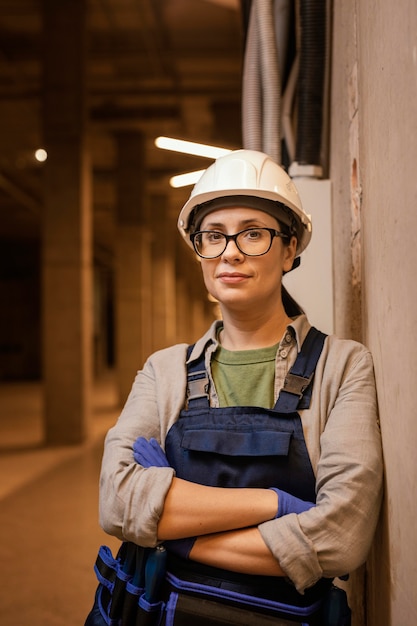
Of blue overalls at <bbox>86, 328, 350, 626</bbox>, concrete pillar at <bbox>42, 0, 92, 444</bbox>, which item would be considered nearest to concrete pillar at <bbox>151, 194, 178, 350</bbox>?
concrete pillar at <bbox>42, 0, 92, 444</bbox>

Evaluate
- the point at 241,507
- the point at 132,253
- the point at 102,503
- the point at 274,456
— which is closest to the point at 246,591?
the point at 241,507

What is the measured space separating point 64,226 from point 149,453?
6.88 meters

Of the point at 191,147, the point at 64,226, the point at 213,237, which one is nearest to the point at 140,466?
the point at 213,237

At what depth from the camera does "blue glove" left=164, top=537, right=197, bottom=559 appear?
1.64 metres

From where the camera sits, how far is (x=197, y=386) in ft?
6.14

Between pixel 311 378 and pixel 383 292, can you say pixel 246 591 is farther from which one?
pixel 383 292

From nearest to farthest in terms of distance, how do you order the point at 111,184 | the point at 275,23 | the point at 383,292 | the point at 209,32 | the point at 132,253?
the point at 383,292
the point at 275,23
the point at 209,32
the point at 132,253
the point at 111,184

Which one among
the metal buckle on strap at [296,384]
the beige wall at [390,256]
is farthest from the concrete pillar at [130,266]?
Answer: the metal buckle on strap at [296,384]

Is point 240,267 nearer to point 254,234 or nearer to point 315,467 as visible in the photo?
point 254,234

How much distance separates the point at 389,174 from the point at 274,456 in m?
0.82

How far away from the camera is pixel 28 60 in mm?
10148

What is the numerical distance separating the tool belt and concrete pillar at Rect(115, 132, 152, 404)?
36.5 feet

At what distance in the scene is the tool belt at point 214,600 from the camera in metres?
1.61

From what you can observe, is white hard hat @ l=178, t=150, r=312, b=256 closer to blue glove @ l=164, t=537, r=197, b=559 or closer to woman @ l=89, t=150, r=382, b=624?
woman @ l=89, t=150, r=382, b=624
